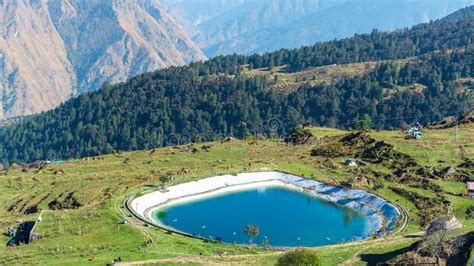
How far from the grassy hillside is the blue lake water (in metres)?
7.17

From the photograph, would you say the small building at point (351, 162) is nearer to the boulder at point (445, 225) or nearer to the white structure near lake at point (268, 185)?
the white structure near lake at point (268, 185)

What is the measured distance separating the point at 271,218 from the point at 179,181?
22152mm

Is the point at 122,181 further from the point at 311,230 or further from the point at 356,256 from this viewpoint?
the point at 356,256

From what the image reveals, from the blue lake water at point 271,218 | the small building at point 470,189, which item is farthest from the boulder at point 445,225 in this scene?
the small building at point 470,189

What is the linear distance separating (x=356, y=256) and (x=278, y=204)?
124 ft

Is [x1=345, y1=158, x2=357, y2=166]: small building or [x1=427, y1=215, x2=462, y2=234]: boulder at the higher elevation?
[x1=345, y1=158, x2=357, y2=166]: small building

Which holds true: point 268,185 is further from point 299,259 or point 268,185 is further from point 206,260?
point 299,259

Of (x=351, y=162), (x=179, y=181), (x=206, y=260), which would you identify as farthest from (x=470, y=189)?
(x=179, y=181)

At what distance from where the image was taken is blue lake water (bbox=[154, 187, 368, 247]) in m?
78.1

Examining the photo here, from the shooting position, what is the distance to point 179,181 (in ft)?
338

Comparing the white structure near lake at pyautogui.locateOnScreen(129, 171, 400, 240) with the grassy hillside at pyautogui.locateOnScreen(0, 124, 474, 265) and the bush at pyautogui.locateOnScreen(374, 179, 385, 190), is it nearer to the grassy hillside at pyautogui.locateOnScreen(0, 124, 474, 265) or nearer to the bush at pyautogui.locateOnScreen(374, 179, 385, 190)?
the bush at pyautogui.locateOnScreen(374, 179, 385, 190)

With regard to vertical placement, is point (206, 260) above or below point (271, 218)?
above

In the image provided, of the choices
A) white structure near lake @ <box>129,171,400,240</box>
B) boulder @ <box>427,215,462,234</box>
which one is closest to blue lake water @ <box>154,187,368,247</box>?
white structure near lake @ <box>129,171,400,240</box>

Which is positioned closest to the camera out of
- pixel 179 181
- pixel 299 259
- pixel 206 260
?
pixel 299 259
